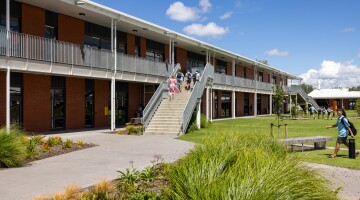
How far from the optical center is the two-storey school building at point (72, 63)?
56.6 feet

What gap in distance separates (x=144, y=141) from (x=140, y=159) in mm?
5421

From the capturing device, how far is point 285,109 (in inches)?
2398

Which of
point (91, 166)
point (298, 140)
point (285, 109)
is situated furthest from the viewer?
point (285, 109)

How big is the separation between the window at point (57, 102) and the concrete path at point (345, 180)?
16.3m

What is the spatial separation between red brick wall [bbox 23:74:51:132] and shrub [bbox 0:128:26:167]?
10.1 metres

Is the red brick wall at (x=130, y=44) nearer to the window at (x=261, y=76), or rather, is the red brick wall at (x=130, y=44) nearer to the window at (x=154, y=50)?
the window at (x=154, y=50)

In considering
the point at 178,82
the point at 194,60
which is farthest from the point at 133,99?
the point at 194,60

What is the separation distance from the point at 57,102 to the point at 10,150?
1222cm

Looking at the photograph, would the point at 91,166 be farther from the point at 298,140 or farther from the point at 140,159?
the point at 298,140

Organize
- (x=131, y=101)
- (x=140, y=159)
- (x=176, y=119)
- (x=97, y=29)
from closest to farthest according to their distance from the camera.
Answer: (x=140, y=159) → (x=176, y=119) → (x=97, y=29) → (x=131, y=101)

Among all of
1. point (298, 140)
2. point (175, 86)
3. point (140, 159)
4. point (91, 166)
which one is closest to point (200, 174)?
point (91, 166)

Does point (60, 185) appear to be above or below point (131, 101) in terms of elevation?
below

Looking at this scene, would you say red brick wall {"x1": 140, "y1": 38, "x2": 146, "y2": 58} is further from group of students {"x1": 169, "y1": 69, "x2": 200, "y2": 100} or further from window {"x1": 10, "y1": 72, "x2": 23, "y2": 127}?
window {"x1": 10, "y1": 72, "x2": 23, "y2": 127}

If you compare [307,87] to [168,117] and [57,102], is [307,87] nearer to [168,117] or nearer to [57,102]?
[168,117]
